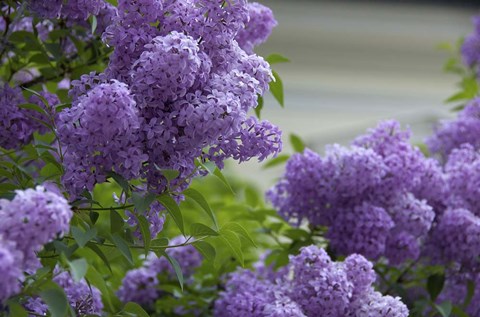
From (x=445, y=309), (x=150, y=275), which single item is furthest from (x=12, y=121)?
(x=445, y=309)

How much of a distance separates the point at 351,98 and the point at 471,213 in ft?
21.7

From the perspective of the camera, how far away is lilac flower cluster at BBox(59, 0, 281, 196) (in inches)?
49.6

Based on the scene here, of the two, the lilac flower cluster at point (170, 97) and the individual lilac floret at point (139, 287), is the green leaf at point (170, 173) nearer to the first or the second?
the lilac flower cluster at point (170, 97)

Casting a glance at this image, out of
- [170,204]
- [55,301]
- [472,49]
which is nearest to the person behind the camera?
[55,301]

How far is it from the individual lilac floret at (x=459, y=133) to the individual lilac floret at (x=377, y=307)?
2.78 ft

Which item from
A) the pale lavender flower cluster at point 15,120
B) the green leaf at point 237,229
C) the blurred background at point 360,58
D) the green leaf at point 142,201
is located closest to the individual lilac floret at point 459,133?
the green leaf at point 237,229

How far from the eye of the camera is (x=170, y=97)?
1306 millimetres

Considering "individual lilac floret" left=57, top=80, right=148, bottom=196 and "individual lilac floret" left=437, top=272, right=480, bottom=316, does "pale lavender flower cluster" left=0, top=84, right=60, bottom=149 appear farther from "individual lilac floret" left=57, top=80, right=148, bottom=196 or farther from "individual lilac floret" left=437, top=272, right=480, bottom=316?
"individual lilac floret" left=437, top=272, right=480, bottom=316

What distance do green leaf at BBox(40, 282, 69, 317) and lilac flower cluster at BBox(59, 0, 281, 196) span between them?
0.20 metres

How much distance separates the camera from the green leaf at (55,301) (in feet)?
3.74

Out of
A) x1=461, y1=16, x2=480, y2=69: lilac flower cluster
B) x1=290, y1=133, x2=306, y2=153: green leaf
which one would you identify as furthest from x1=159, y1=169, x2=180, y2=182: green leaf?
x1=461, y1=16, x2=480, y2=69: lilac flower cluster

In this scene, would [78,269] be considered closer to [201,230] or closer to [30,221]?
[30,221]

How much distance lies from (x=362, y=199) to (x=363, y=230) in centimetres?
9

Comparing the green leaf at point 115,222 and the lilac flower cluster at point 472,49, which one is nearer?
the green leaf at point 115,222
